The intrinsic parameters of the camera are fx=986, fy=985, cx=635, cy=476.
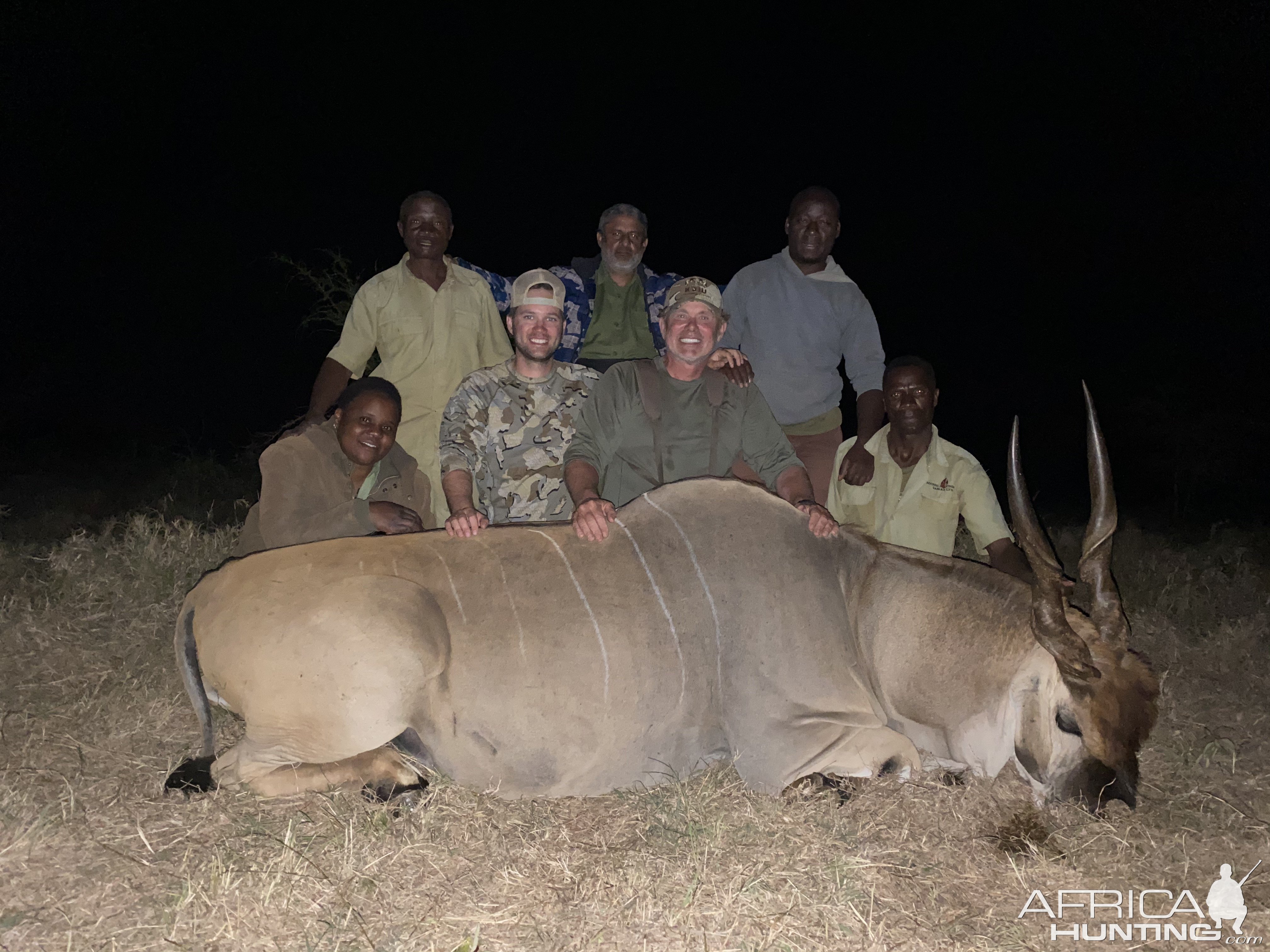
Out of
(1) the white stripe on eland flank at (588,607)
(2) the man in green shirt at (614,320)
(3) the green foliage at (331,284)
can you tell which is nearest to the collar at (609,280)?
(2) the man in green shirt at (614,320)

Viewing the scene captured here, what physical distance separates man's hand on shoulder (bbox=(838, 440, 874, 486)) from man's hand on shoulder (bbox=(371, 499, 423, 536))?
216cm

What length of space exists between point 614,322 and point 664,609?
2238mm

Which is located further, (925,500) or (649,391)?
(925,500)

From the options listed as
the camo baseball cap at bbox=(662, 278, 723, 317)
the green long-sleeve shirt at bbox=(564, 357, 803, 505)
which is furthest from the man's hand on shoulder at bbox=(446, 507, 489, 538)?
the camo baseball cap at bbox=(662, 278, 723, 317)

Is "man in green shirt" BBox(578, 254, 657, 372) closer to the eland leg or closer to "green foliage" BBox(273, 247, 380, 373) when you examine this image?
the eland leg

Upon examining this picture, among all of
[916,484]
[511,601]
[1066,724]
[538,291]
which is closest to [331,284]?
[538,291]

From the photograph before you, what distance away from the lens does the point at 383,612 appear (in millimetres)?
3346

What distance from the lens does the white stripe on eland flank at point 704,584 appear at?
142 inches

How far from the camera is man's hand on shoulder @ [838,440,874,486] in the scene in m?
5.02

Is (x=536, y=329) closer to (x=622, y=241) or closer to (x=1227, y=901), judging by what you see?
(x=622, y=241)

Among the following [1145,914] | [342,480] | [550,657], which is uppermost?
[342,480]

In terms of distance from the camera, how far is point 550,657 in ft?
11.3

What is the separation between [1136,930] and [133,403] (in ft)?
80.5

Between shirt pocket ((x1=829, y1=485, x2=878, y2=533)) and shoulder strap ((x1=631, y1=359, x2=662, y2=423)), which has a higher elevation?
shoulder strap ((x1=631, y1=359, x2=662, y2=423))
